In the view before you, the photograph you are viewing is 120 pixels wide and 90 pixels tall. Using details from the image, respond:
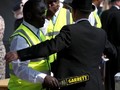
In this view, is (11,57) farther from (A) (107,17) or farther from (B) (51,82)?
(A) (107,17)

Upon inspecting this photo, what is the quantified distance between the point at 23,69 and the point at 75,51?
490mm

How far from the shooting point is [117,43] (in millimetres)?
8320

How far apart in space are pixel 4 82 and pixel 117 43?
2.88 m

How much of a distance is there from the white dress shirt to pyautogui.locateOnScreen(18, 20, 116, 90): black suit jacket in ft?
0.63

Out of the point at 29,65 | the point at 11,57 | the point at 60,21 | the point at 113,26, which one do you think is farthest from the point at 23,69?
the point at 113,26

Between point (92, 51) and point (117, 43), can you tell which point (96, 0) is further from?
point (92, 51)

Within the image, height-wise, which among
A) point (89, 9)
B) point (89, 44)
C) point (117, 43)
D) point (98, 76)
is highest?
point (89, 9)

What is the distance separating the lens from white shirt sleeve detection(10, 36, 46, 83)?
13.1ft

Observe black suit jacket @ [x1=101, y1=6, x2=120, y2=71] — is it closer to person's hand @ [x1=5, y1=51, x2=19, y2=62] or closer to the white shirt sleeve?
the white shirt sleeve

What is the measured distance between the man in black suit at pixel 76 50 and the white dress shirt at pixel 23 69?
13 centimetres

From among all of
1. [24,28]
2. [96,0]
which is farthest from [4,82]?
[96,0]

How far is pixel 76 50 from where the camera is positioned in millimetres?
4027

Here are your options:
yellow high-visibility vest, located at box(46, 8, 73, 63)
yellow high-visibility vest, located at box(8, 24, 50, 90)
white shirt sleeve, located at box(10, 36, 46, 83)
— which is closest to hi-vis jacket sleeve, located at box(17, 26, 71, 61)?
white shirt sleeve, located at box(10, 36, 46, 83)

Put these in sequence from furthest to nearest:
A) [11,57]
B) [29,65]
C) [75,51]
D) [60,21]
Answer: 1. [60,21]
2. [29,65]
3. [75,51]
4. [11,57]
